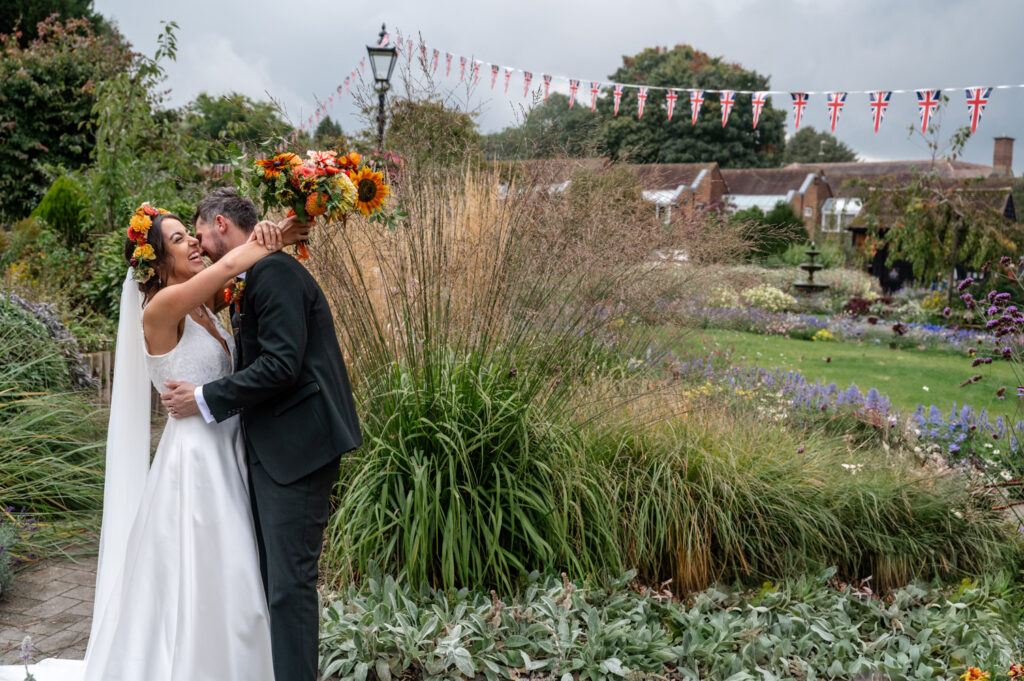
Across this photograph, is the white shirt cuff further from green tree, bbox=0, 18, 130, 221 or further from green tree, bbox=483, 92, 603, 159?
green tree, bbox=0, 18, 130, 221

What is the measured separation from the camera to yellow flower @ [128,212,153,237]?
2.56 m

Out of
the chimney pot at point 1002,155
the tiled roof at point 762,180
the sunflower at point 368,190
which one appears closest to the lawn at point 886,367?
the sunflower at point 368,190

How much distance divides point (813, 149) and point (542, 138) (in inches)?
3087

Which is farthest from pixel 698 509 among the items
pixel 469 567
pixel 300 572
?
pixel 300 572

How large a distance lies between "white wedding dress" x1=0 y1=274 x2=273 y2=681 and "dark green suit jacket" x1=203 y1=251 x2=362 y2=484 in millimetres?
155

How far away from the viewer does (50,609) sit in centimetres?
350

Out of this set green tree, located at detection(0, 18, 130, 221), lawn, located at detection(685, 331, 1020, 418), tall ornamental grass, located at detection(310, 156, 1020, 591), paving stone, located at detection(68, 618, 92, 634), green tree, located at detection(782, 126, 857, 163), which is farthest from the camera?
green tree, located at detection(782, 126, 857, 163)

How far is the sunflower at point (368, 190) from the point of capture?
267 cm

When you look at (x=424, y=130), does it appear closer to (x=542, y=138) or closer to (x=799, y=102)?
(x=542, y=138)

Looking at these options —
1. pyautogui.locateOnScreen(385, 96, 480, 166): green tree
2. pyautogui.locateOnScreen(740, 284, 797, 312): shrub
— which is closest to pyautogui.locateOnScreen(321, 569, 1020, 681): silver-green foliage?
pyautogui.locateOnScreen(385, 96, 480, 166): green tree

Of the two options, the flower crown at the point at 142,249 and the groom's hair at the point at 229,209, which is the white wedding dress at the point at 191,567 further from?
the groom's hair at the point at 229,209

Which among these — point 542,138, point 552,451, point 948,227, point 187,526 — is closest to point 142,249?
point 187,526

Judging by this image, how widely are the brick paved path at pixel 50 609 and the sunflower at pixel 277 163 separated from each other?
2.04 m

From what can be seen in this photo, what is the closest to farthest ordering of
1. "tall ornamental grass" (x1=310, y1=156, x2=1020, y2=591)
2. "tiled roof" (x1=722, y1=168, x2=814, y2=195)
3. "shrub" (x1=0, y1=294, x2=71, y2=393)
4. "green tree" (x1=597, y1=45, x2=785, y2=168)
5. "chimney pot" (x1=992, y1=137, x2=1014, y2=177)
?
"tall ornamental grass" (x1=310, y1=156, x2=1020, y2=591)
"shrub" (x1=0, y1=294, x2=71, y2=393)
"green tree" (x1=597, y1=45, x2=785, y2=168)
"tiled roof" (x1=722, y1=168, x2=814, y2=195)
"chimney pot" (x1=992, y1=137, x2=1014, y2=177)
